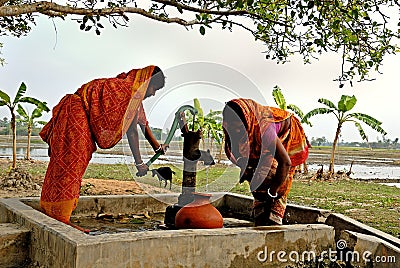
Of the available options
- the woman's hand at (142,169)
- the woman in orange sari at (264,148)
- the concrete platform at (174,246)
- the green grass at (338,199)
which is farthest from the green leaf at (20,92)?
the woman in orange sari at (264,148)

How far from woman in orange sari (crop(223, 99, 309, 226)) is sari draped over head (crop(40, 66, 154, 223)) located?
3.12 ft

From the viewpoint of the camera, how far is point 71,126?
444 cm

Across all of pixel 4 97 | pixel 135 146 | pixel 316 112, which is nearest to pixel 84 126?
pixel 135 146

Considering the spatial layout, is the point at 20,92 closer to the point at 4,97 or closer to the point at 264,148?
the point at 4,97

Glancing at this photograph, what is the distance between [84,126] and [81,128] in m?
0.04

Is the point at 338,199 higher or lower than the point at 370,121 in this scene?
lower

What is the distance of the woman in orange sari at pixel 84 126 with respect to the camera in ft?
14.5

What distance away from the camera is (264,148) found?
438 centimetres

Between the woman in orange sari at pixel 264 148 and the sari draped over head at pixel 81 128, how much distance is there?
3.12 ft

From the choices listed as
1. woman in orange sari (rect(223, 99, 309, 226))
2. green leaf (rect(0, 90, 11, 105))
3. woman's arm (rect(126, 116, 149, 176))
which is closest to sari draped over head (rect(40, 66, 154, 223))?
woman's arm (rect(126, 116, 149, 176))

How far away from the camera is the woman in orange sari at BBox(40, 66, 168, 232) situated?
4418 millimetres

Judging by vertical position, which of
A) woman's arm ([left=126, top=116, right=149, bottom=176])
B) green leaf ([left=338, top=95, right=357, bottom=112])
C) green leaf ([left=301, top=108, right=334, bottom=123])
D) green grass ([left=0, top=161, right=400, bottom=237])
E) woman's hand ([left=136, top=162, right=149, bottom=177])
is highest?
green leaf ([left=338, top=95, right=357, bottom=112])

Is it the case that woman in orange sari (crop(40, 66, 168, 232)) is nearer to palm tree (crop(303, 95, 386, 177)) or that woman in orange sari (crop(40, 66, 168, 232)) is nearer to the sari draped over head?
the sari draped over head

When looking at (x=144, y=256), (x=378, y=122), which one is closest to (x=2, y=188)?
(x=144, y=256)
